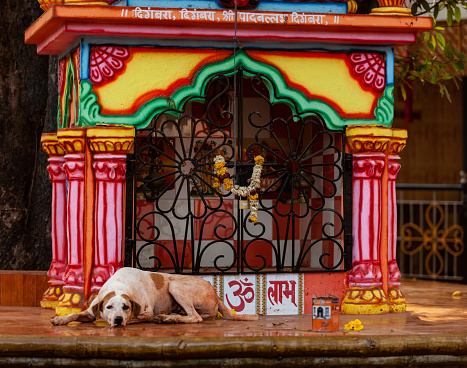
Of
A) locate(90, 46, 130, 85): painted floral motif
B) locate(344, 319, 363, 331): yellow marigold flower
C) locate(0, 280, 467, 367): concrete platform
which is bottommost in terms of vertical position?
locate(0, 280, 467, 367): concrete platform

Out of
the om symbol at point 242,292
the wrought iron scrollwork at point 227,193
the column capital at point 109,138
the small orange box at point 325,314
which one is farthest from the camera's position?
the wrought iron scrollwork at point 227,193

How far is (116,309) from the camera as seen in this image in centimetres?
856

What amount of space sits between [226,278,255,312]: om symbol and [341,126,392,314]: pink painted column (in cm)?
88

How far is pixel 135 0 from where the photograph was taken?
9.52 m

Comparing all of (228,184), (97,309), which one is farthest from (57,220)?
(97,309)

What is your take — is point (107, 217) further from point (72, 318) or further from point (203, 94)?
point (203, 94)

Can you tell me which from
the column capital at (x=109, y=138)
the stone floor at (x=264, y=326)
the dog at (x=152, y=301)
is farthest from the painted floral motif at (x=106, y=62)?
the stone floor at (x=264, y=326)

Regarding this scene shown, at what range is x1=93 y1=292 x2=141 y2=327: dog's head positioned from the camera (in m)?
8.53

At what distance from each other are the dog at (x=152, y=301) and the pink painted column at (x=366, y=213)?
1147mm

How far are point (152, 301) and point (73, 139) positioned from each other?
164cm

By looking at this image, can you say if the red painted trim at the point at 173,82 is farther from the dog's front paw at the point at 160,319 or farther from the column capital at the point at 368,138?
the dog's front paw at the point at 160,319

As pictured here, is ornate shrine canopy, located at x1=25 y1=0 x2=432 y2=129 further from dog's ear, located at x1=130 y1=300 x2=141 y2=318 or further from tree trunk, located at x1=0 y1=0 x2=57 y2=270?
tree trunk, located at x1=0 y1=0 x2=57 y2=270

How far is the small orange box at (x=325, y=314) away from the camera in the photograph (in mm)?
8438

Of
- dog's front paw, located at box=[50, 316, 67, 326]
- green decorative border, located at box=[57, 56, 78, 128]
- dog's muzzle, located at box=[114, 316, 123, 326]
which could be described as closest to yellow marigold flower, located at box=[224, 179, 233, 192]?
green decorative border, located at box=[57, 56, 78, 128]
